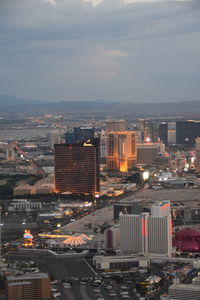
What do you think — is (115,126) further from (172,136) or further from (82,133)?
(172,136)

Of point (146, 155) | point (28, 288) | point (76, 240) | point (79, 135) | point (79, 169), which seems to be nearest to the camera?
point (28, 288)

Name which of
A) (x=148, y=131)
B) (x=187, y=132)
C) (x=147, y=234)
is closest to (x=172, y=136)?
(x=187, y=132)

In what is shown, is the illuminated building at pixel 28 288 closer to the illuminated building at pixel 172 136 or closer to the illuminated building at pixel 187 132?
the illuminated building at pixel 187 132

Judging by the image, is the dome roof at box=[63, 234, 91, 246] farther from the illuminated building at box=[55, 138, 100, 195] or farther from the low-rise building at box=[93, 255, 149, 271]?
the illuminated building at box=[55, 138, 100, 195]

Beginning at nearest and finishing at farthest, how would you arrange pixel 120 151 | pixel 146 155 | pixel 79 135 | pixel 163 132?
pixel 120 151
pixel 146 155
pixel 79 135
pixel 163 132

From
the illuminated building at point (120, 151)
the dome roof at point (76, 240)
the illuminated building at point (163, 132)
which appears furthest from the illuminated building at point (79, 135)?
the dome roof at point (76, 240)

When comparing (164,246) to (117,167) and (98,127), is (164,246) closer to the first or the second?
(117,167)
